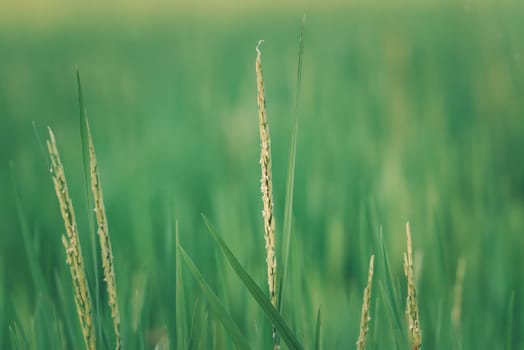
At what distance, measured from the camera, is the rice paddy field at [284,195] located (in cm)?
79

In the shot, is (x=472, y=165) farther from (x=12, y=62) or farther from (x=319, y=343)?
(x=12, y=62)

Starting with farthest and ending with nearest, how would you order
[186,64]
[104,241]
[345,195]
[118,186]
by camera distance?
1. [186,64]
2. [118,186]
3. [345,195]
4. [104,241]

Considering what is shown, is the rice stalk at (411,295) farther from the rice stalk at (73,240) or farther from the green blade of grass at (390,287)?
the rice stalk at (73,240)

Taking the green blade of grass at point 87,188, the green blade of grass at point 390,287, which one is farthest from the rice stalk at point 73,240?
the green blade of grass at point 390,287

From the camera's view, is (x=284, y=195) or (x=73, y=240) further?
(x=284, y=195)

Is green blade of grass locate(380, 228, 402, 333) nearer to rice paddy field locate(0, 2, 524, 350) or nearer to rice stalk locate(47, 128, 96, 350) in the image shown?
rice paddy field locate(0, 2, 524, 350)

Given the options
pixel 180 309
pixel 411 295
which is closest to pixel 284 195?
pixel 180 309

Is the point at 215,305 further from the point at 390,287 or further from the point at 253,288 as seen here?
the point at 390,287

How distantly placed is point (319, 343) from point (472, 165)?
98 cm

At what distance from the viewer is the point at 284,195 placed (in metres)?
1.50

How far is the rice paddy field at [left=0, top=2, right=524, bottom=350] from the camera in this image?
31.1 inches

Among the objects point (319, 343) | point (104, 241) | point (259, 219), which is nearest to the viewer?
point (104, 241)

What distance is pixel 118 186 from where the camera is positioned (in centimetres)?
164

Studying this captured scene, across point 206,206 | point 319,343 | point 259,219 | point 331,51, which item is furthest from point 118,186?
point 331,51
